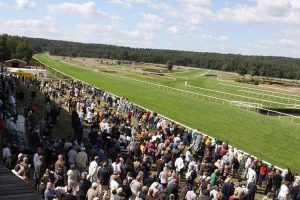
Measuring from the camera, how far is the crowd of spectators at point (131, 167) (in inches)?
472

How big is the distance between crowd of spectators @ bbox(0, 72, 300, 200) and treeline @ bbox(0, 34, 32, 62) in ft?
273

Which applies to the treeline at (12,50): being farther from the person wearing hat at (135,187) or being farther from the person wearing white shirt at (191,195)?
the person wearing white shirt at (191,195)

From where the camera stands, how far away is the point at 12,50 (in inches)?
4299

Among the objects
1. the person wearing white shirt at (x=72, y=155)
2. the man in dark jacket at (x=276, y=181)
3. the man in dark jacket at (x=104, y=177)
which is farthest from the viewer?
the man in dark jacket at (x=276, y=181)

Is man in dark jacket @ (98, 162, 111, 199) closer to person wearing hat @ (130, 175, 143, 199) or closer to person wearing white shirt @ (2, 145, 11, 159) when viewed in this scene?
person wearing hat @ (130, 175, 143, 199)

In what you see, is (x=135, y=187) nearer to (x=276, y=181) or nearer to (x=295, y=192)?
(x=295, y=192)

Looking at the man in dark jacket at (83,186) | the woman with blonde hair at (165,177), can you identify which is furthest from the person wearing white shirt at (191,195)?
the man in dark jacket at (83,186)

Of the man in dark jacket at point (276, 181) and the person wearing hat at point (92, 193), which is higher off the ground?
the person wearing hat at point (92, 193)

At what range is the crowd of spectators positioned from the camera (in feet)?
39.3

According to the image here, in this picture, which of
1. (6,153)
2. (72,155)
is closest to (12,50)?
(72,155)

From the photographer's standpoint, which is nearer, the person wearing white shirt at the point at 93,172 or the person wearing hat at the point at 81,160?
the person wearing white shirt at the point at 93,172

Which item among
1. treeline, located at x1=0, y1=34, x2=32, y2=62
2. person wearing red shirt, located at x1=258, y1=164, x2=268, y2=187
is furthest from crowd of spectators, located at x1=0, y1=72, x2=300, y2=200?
treeline, located at x1=0, y1=34, x2=32, y2=62

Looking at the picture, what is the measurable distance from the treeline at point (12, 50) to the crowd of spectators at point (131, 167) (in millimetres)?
83270

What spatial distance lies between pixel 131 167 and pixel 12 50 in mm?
100665
